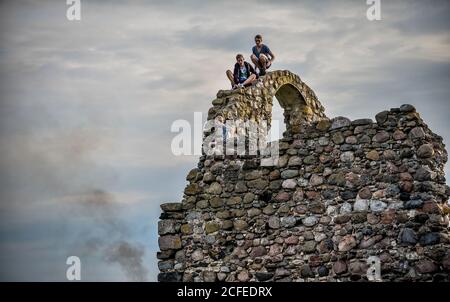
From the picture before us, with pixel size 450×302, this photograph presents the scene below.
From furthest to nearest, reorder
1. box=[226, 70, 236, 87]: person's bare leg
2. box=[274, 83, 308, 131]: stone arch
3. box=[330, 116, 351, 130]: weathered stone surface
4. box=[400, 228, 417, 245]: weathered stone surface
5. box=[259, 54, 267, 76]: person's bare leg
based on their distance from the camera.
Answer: box=[274, 83, 308, 131]: stone arch < box=[259, 54, 267, 76]: person's bare leg < box=[226, 70, 236, 87]: person's bare leg < box=[330, 116, 351, 130]: weathered stone surface < box=[400, 228, 417, 245]: weathered stone surface

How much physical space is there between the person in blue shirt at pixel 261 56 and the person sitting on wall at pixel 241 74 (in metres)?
0.41

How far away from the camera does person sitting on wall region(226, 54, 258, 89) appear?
626 inches

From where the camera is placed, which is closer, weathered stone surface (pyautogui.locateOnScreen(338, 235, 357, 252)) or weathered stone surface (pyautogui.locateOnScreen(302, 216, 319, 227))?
weathered stone surface (pyautogui.locateOnScreen(338, 235, 357, 252))

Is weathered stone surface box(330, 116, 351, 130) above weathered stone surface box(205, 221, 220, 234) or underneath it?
above

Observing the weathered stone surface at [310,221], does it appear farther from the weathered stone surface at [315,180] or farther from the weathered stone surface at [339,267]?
the weathered stone surface at [339,267]

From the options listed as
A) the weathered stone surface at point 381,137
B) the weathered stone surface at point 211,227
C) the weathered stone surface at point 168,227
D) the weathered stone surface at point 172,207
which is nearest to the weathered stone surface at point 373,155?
the weathered stone surface at point 381,137

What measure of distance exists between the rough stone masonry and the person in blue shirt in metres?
3.60

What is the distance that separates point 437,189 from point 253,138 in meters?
4.15

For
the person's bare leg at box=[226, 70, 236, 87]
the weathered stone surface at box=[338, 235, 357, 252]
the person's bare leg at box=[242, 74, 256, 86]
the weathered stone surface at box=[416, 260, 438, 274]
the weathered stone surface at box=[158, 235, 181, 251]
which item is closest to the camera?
the weathered stone surface at box=[416, 260, 438, 274]

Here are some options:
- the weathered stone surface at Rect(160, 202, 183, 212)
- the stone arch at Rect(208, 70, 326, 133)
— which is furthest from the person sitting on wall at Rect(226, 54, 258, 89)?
the weathered stone surface at Rect(160, 202, 183, 212)

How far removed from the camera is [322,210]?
12.5 meters

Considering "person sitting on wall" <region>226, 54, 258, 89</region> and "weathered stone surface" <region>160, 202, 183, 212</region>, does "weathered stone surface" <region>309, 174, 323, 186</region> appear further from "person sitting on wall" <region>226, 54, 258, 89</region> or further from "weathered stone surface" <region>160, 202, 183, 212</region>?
"person sitting on wall" <region>226, 54, 258, 89</region>

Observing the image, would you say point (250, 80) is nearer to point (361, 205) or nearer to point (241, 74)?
point (241, 74)
